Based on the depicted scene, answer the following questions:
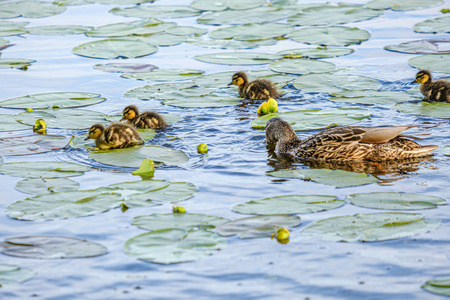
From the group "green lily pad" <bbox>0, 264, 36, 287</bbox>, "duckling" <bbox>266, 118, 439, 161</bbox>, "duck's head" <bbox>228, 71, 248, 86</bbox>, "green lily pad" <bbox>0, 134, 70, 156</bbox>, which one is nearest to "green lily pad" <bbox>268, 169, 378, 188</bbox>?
"duckling" <bbox>266, 118, 439, 161</bbox>

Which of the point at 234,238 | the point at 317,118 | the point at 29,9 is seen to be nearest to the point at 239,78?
the point at 317,118

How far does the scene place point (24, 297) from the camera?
A: 503 centimetres

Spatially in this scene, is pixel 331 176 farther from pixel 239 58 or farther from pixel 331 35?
pixel 331 35

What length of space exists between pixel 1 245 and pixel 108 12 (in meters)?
11.9

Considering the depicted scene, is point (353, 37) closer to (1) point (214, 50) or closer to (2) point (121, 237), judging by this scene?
(1) point (214, 50)

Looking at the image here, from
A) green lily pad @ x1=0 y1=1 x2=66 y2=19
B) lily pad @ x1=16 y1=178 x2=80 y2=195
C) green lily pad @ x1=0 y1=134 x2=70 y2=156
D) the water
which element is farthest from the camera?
green lily pad @ x1=0 y1=1 x2=66 y2=19

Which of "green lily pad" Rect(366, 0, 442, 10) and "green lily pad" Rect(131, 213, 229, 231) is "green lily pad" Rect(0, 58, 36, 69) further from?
"green lily pad" Rect(366, 0, 442, 10)

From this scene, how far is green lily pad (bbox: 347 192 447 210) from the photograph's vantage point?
247 inches

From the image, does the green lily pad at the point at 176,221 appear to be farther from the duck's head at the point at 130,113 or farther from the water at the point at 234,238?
the duck's head at the point at 130,113

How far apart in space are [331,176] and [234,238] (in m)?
1.91

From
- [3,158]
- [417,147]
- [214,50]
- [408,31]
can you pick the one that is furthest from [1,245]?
[408,31]

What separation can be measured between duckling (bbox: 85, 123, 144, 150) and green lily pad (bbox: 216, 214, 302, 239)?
287 centimetres

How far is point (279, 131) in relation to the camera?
28.9 feet

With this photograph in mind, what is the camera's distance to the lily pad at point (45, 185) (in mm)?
6887
